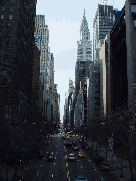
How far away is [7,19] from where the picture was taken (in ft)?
216

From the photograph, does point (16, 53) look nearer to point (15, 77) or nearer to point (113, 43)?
point (15, 77)

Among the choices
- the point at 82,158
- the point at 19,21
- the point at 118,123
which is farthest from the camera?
the point at 19,21

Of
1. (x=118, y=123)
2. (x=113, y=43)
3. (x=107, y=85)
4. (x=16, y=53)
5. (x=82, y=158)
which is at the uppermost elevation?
(x=113, y=43)

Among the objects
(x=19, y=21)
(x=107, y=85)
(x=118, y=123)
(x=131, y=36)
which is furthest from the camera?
(x=107, y=85)

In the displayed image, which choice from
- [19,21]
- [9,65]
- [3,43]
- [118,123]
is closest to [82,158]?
[118,123]

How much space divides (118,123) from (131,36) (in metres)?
27.9

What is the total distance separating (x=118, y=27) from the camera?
243 feet

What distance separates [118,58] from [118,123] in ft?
144

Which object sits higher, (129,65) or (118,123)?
(129,65)

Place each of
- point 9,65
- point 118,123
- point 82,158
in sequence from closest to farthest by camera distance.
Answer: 1. point 118,123
2. point 82,158
3. point 9,65

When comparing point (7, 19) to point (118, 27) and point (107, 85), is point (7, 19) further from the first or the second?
point (107, 85)

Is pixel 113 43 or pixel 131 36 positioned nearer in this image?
pixel 131 36

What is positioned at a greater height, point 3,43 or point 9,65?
point 3,43

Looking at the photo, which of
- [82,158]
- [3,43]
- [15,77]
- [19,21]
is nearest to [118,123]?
[82,158]
